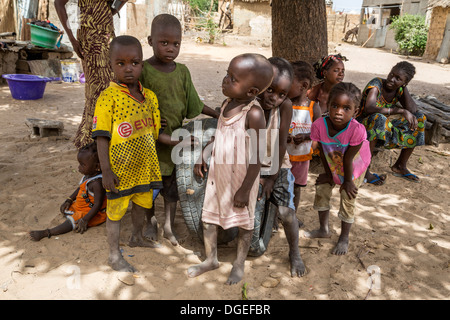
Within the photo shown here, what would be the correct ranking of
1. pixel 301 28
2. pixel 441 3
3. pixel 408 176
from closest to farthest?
pixel 408 176
pixel 301 28
pixel 441 3

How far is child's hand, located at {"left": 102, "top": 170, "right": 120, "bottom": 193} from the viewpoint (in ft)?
7.71

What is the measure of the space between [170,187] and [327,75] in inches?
75.6

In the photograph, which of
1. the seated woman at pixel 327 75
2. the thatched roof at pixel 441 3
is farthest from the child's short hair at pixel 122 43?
the thatched roof at pixel 441 3

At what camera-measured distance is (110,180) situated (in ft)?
7.75

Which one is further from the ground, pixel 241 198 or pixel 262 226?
pixel 241 198

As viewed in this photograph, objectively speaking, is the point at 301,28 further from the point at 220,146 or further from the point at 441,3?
the point at 441,3

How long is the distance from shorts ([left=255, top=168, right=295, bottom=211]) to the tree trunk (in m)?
2.69

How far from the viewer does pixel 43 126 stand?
5082 millimetres

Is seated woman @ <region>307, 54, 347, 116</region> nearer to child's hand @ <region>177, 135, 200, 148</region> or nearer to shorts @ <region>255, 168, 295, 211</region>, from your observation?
shorts @ <region>255, 168, 295, 211</region>

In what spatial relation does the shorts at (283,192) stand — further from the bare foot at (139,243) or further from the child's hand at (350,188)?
the bare foot at (139,243)

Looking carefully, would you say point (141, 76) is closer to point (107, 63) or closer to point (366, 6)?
point (107, 63)

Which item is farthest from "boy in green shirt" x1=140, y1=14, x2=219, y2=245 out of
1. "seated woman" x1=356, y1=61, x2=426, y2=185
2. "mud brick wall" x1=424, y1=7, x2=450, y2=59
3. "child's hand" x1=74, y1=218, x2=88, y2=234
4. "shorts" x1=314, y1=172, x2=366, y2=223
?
"mud brick wall" x1=424, y1=7, x2=450, y2=59

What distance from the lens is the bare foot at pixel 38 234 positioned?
9.27 feet

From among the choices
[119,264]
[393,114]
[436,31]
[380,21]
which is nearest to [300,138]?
[119,264]
